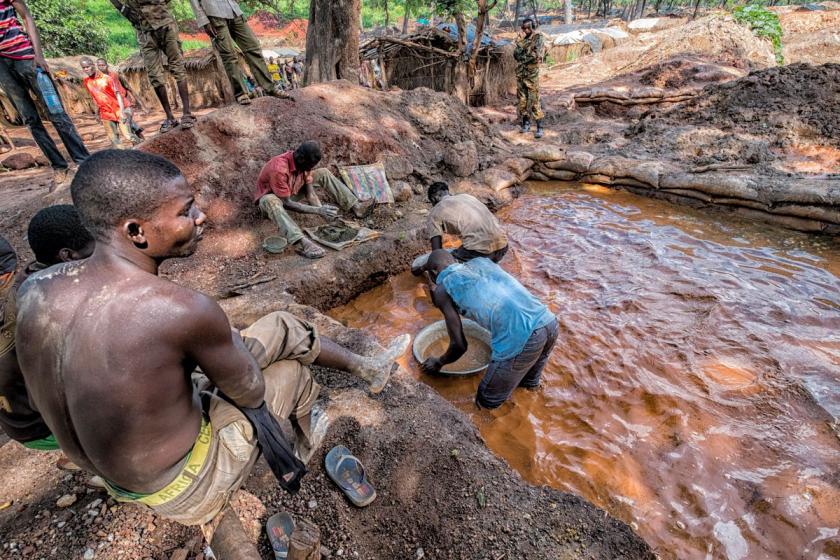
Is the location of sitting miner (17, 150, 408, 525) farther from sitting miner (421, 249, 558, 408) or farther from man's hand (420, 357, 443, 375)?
man's hand (420, 357, 443, 375)

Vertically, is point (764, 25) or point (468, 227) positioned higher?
point (764, 25)

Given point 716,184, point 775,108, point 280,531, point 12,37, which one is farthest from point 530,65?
point 280,531

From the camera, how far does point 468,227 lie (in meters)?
3.13

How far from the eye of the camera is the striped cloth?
366 centimetres

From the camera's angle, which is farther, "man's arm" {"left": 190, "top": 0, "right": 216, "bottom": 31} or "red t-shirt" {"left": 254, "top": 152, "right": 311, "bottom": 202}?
"man's arm" {"left": 190, "top": 0, "right": 216, "bottom": 31}

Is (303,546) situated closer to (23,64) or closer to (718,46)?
(23,64)

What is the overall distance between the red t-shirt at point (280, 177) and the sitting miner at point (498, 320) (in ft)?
7.64

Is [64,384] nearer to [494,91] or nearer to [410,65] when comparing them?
[410,65]

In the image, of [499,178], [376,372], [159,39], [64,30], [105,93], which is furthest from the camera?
[64,30]

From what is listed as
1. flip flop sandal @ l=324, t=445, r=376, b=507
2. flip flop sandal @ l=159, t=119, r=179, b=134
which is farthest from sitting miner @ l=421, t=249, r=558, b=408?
flip flop sandal @ l=159, t=119, r=179, b=134

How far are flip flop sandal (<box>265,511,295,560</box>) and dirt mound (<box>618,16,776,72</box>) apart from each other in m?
16.5

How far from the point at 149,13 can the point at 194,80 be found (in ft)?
35.3

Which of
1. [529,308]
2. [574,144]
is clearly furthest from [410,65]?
[529,308]

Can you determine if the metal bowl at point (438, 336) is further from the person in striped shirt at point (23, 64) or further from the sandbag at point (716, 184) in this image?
the person in striped shirt at point (23, 64)
